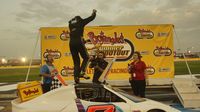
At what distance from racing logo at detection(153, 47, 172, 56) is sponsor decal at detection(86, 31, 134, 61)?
104 centimetres

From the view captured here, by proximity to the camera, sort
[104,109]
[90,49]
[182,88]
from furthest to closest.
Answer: [90,49], [182,88], [104,109]

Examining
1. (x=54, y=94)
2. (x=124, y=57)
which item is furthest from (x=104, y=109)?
(x=124, y=57)

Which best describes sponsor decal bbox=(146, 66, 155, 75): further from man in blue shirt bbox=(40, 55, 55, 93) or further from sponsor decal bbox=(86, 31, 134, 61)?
man in blue shirt bbox=(40, 55, 55, 93)

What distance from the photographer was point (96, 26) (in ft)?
54.2

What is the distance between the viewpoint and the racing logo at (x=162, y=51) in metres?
16.5

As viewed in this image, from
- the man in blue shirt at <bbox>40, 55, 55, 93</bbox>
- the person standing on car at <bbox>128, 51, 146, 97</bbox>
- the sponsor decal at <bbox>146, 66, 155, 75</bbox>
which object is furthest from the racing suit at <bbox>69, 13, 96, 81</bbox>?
the sponsor decal at <bbox>146, 66, 155, 75</bbox>

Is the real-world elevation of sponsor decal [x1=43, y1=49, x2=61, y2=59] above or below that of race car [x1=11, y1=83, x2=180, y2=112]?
above

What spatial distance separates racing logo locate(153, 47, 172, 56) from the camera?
1653cm

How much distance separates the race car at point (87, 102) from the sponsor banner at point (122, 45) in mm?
6762

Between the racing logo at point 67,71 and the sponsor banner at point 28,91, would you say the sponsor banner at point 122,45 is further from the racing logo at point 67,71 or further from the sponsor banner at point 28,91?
the sponsor banner at point 28,91

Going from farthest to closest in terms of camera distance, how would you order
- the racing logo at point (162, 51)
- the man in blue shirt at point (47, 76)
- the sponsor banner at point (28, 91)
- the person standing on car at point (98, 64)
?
the racing logo at point (162, 51) → the man in blue shirt at point (47, 76) → the person standing on car at point (98, 64) → the sponsor banner at point (28, 91)

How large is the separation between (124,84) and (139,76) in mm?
1582

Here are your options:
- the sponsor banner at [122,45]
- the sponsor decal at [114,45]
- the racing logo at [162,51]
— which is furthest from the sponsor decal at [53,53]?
the racing logo at [162,51]

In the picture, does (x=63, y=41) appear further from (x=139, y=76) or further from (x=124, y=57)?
(x=139, y=76)
